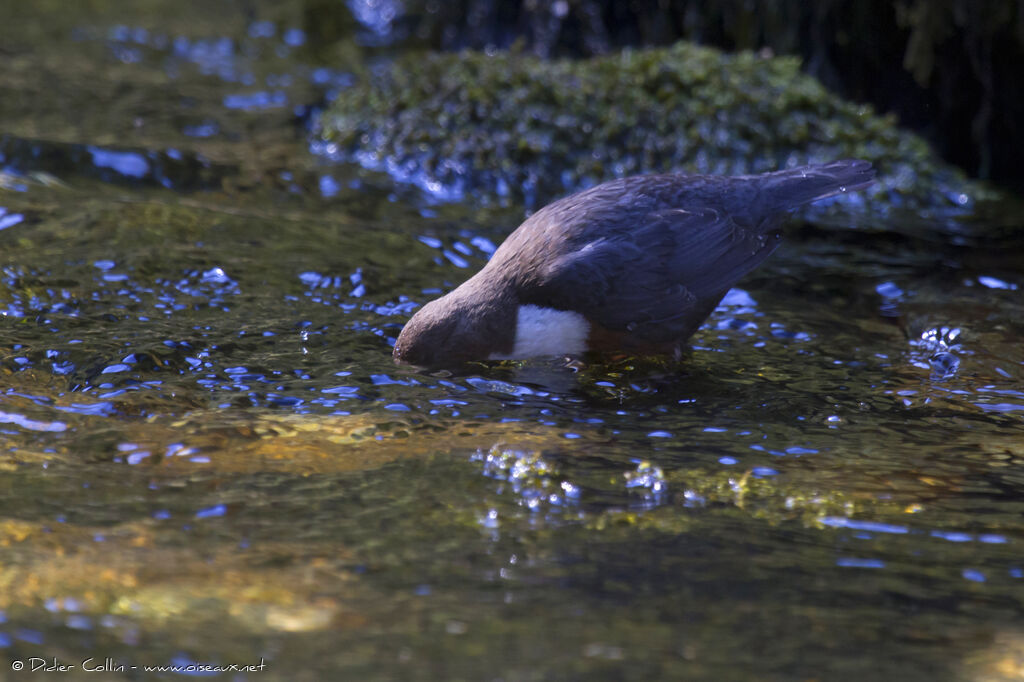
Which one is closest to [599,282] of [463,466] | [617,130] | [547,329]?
[547,329]

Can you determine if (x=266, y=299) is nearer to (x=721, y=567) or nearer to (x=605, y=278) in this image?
(x=605, y=278)

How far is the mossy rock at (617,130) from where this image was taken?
634 centimetres

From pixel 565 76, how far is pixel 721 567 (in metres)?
5.07

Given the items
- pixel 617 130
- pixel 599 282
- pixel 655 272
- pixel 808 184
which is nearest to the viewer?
pixel 599 282

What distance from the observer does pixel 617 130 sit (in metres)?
→ 6.46

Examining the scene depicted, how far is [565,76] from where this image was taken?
22.6 feet

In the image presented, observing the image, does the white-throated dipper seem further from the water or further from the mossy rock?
the mossy rock

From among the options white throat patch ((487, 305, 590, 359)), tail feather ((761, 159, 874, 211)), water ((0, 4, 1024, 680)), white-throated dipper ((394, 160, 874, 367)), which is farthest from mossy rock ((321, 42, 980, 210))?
white throat patch ((487, 305, 590, 359))

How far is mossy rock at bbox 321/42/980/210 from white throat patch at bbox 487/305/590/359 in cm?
240

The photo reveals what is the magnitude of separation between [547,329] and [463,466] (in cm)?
96

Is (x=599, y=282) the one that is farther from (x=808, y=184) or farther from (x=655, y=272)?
(x=808, y=184)

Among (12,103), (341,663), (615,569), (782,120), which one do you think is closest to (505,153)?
(782,120)

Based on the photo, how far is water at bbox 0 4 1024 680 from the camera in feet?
6.94

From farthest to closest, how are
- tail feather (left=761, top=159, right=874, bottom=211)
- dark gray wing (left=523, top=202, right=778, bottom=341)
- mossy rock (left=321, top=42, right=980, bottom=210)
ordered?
1. mossy rock (left=321, top=42, right=980, bottom=210)
2. tail feather (left=761, top=159, right=874, bottom=211)
3. dark gray wing (left=523, top=202, right=778, bottom=341)
